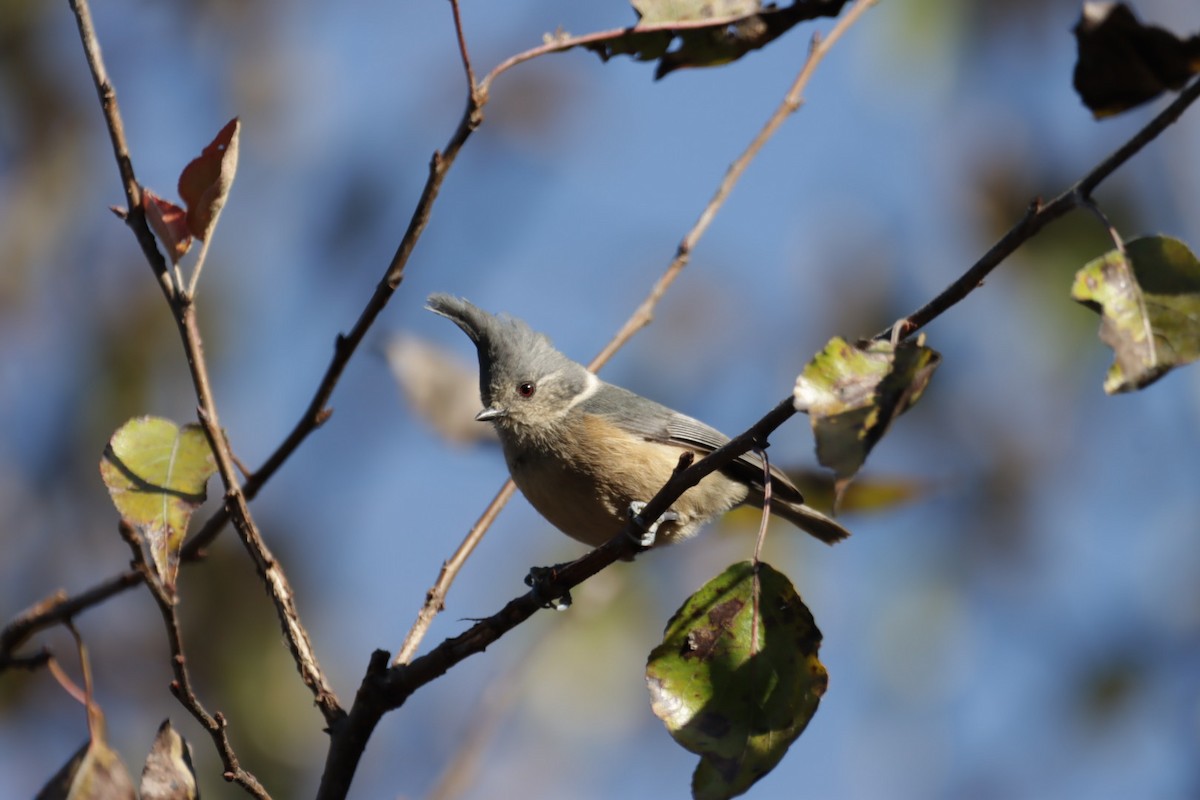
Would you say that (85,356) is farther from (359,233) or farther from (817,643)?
(817,643)

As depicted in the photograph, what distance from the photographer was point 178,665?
Answer: 1.76m

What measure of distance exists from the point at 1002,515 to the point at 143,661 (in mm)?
4614

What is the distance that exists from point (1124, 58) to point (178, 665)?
62.3 inches

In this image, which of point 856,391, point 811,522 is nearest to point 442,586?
point 856,391

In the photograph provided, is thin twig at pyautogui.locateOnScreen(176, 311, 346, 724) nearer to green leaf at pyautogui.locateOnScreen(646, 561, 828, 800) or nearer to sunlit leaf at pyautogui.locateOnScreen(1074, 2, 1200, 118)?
green leaf at pyautogui.locateOnScreen(646, 561, 828, 800)

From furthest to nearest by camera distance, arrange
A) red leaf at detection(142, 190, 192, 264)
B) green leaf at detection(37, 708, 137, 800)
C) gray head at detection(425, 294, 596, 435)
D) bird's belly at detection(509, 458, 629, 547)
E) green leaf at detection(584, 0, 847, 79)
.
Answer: gray head at detection(425, 294, 596, 435) → bird's belly at detection(509, 458, 629, 547) → green leaf at detection(584, 0, 847, 79) → red leaf at detection(142, 190, 192, 264) → green leaf at detection(37, 708, 137, 800)

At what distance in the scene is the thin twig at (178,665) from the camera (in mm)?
1723

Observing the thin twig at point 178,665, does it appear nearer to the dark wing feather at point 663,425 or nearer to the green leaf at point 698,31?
the green leaf at point 698,31

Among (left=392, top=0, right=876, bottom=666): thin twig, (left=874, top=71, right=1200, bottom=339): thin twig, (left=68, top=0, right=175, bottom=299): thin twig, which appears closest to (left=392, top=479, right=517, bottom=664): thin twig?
(left=392, top=0, right=876, bottom=666): thin twig

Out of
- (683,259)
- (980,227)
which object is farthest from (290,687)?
(980,227)

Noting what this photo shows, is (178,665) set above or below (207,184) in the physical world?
below

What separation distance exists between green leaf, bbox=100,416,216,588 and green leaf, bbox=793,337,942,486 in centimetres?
102

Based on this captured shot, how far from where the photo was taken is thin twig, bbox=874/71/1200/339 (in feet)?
4.53

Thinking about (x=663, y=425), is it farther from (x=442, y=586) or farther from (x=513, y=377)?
(x=442, y=586)
